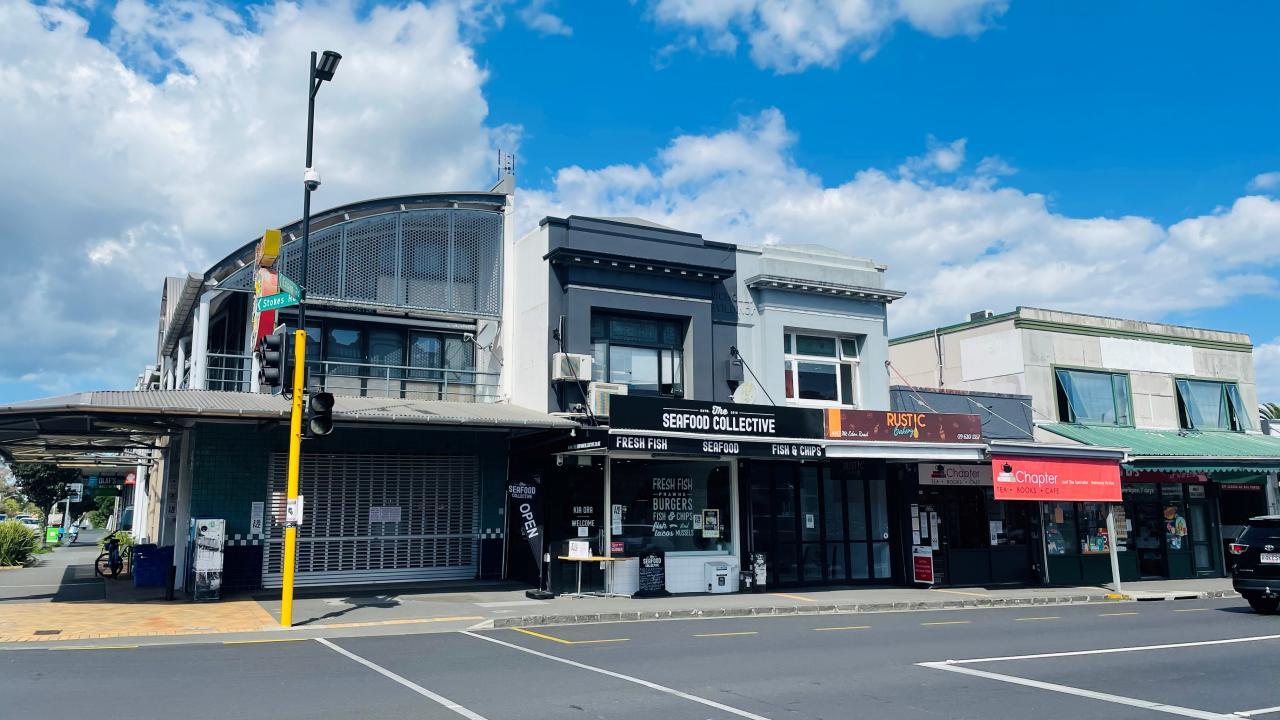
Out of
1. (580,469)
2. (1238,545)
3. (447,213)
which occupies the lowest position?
(1238,545)

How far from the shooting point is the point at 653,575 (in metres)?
18.2

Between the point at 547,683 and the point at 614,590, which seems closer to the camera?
the point at 547,683

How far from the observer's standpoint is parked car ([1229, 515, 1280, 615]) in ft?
52.7

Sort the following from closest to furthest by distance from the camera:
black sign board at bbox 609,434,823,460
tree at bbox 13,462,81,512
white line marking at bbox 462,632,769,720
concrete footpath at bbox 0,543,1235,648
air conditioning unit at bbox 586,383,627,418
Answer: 1. white line marking at bbox 462,632,769,720
2. concrete footpath at bbox 0,543,1235,648
3. black sign board at bbox 609,434,823,460
4. air conditioning unit at bbox 586,383,627,418
5. tree at bbox 13,462,81,512

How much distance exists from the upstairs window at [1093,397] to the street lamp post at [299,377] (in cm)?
2046

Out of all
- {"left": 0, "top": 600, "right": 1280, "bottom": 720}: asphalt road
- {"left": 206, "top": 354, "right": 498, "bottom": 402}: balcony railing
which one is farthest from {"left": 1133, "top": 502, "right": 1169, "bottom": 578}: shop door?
{"left": 206, "top": 354, "right": 498, "bottom": 402}: balcony railing

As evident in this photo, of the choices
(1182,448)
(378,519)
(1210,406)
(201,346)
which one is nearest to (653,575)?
(378,519)

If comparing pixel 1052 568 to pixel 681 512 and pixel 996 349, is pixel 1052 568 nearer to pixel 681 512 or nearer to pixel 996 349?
pixel 996 349

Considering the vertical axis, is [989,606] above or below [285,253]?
below

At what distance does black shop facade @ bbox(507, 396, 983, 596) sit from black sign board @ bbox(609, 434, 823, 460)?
3 centimetres

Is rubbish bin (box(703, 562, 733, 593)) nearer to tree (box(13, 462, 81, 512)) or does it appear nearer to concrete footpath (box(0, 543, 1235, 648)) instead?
concrete footpath (box(0, 543, 1235, 648))

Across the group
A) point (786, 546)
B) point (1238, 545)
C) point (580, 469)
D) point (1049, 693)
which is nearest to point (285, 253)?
point (580, 469)

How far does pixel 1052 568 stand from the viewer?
23.2m

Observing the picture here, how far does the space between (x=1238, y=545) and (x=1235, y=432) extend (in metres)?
14.2
